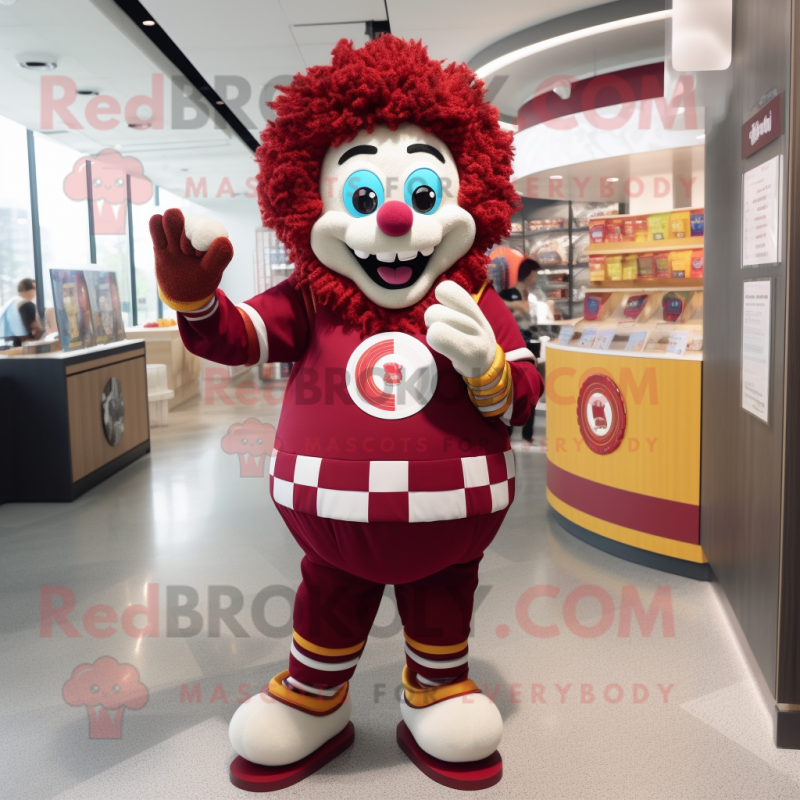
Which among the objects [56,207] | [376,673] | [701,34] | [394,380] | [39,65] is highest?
[39,65]

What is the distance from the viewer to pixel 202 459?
5.43m

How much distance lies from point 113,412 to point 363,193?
380 cm

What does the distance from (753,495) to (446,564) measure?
3.51 ft

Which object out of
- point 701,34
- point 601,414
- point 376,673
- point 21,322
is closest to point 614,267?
point 601,414

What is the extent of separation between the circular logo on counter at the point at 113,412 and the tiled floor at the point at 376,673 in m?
1.11

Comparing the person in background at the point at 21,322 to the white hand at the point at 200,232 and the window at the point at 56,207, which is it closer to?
the window at the point at 56,207

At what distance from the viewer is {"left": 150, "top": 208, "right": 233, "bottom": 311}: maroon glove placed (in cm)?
153

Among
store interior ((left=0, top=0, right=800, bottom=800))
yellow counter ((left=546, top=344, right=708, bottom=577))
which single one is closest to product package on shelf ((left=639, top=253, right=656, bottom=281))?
store interior ((left=0, top=0, right=800, bottom=800))

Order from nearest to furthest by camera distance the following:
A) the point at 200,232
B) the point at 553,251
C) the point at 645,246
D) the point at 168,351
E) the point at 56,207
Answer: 1. the point at 200,232
2. the point at 645,246
3. the point at 168,351
4. the point at 56,207
5. the point at 553,251

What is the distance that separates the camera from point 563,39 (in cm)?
487

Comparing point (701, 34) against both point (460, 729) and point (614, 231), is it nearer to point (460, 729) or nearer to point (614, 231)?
point (614, 231)

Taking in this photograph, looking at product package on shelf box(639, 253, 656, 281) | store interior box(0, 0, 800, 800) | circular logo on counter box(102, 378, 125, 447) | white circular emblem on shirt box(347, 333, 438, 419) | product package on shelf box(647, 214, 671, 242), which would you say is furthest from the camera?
circular logo on counter box(102, 378, 125, 447)

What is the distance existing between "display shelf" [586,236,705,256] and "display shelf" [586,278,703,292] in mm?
169

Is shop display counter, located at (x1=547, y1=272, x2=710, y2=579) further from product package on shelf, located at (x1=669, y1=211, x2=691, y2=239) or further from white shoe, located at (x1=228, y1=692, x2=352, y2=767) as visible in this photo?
white shoe, located at (x1=228, y1=692, x2=352, y2=767)
